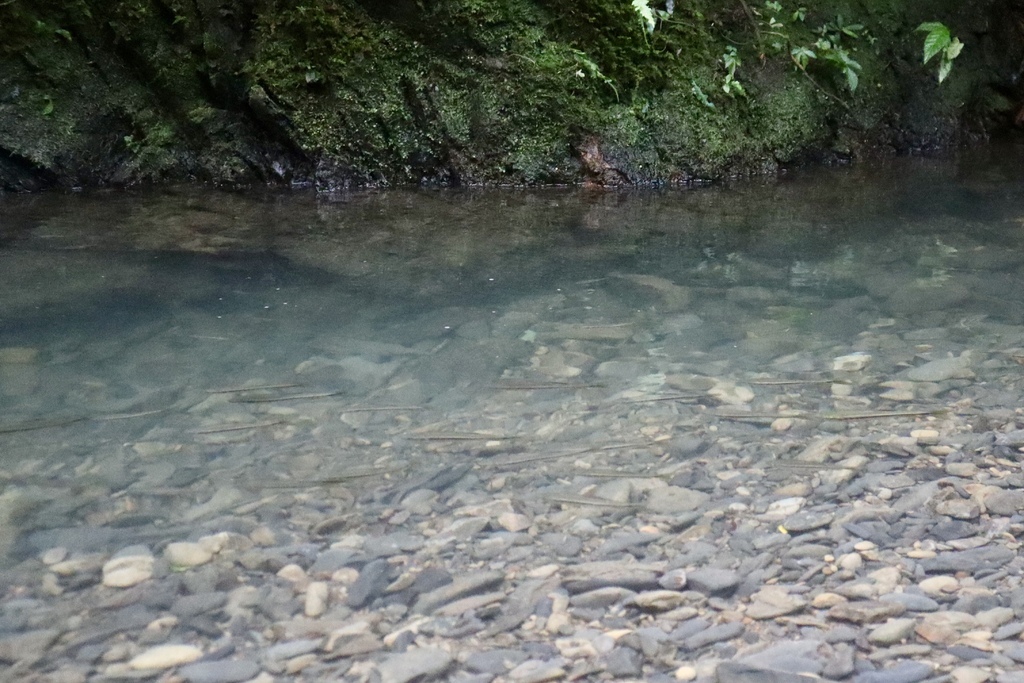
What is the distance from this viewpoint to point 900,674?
1.60 metres

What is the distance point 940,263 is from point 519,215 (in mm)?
2259

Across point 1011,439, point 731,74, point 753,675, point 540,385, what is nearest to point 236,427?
point 540,385

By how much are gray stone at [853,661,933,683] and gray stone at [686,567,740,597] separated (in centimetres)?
32

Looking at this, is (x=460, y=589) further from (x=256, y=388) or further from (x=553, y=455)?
(x=256, y=388)

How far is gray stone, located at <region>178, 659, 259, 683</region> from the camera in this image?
5.26 feet

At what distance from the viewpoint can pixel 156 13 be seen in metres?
6.14

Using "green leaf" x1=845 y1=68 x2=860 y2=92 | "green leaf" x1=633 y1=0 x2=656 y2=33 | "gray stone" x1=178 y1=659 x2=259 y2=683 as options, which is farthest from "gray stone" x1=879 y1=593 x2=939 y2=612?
"green leaf" x1=845 y1=68 x2=860 y2=92

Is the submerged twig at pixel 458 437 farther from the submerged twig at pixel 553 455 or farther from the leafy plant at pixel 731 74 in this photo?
the leafy plant at pixel 731 74

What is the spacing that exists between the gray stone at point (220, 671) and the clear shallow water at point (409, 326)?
50cm

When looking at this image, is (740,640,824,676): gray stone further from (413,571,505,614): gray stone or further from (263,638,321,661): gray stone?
(263,638,321,661): gray stone

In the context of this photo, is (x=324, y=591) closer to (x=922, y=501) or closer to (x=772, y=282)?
(x=922, y=501)

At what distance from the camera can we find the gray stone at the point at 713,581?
185 cm

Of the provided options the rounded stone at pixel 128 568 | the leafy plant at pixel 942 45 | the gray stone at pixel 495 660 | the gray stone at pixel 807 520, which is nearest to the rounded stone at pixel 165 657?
the rounded stone at pixel 128 568

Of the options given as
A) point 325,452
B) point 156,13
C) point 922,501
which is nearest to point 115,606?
point 325,452
